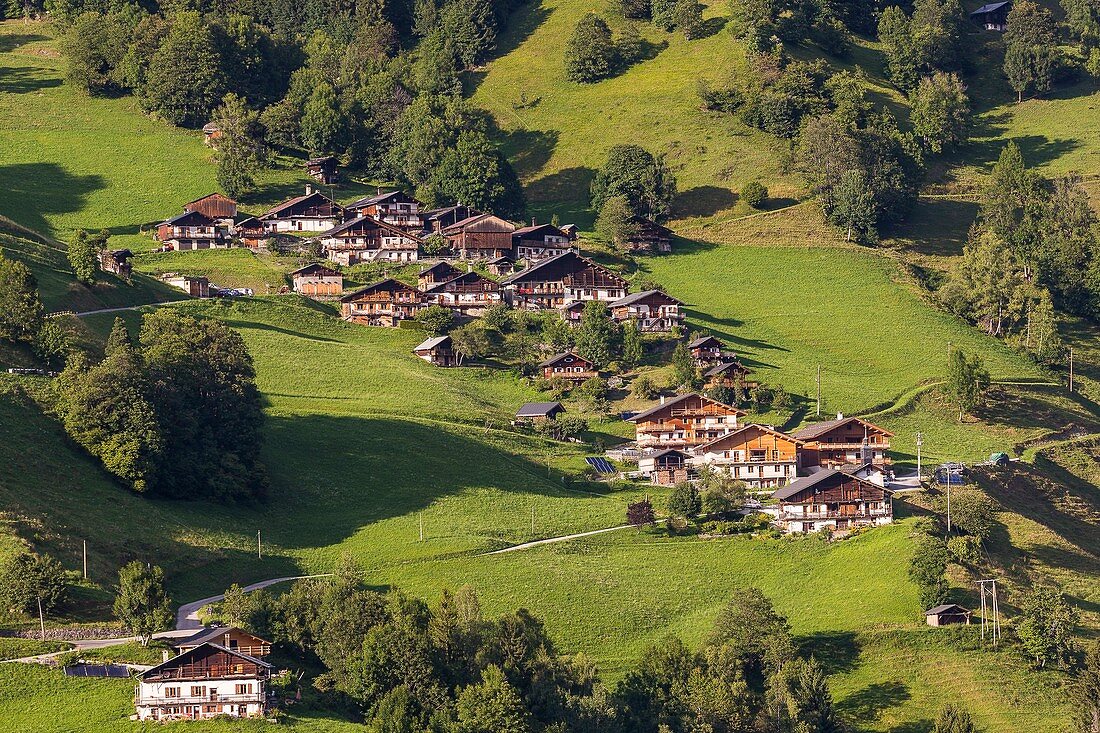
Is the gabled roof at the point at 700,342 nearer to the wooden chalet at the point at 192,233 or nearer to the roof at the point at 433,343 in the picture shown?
the roof at the point at 433,343

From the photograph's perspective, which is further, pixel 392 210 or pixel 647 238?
pixel 647 238

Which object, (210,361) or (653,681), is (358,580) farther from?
(210,361)

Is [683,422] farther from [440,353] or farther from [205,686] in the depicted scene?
Answer: [205,686]

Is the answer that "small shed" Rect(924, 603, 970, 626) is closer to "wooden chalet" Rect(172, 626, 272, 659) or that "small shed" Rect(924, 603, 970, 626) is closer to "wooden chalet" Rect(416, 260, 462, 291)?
"wooden chalet" Rect(172, 626, 272, 659)

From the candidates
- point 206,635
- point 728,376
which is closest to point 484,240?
point 728,376

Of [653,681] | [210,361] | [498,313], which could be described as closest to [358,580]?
[653,681]

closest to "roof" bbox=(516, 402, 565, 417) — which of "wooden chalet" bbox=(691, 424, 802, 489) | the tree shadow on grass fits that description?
"wooden chalet" bbox=(691, 424, 802, 489)

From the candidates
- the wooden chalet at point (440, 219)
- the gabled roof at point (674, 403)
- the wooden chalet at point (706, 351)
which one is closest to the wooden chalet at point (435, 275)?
the wooden chalet at point (440, 219)
